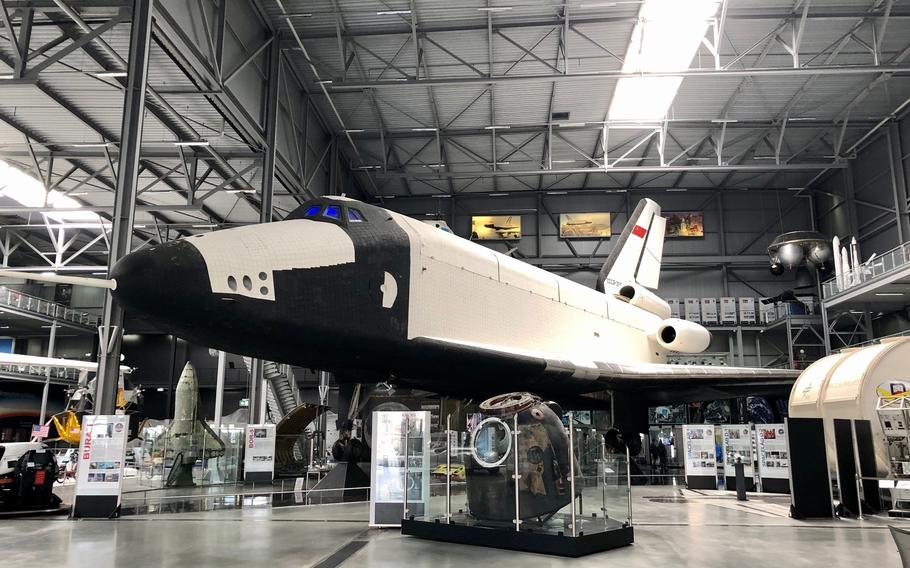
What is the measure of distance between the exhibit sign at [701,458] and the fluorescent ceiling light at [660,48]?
27.7ft

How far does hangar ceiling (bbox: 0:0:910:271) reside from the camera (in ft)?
47.1

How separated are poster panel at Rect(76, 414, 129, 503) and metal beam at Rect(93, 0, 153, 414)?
390 mm

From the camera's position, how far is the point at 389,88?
2009cm

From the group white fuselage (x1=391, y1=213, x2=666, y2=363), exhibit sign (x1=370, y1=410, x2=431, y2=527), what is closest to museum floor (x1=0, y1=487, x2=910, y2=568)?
exhibit sign (x1=370, y1=410, x2=431, y2=527)

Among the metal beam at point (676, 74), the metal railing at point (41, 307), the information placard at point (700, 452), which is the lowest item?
the information placard at point (700, 452)

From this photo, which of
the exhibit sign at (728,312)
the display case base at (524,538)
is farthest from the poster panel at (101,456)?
the exhibit sign at (728,312)

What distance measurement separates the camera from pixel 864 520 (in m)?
8.55

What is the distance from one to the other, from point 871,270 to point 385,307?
58.9 ft

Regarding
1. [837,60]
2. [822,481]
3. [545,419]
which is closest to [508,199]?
[837,60]

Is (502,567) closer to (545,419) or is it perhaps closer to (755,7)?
(545,419)

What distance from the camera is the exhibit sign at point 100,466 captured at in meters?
8.66

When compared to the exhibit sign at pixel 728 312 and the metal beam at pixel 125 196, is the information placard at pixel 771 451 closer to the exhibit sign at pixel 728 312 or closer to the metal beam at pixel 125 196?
the metal beam at pixel 125 196

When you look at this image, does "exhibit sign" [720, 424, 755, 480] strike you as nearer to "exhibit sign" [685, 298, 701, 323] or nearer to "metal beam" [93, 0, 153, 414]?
"metal beam" [93, 0, 153, 414]

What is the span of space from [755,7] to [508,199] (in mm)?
15216
